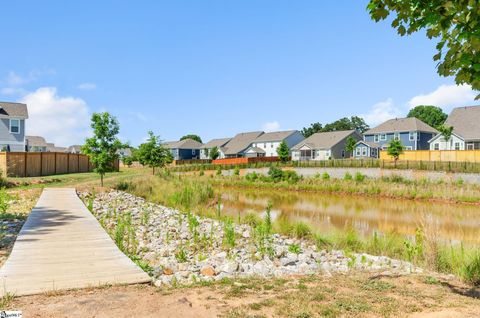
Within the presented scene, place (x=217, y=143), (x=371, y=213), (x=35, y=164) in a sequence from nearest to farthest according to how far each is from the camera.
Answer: (x=371, y=213), (x=35, y=164), (x=217, y=143)

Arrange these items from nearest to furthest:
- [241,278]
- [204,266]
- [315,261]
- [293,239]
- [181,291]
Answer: [181,291] → [241,278] → [204,266] → [315,261] → [293,239]

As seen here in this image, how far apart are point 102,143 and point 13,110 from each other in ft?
73.9

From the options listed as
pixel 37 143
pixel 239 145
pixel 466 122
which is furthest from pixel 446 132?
pixel 37 143

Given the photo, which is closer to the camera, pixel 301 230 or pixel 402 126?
pixel 301 230

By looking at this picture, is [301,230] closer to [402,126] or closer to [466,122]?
[466,122]

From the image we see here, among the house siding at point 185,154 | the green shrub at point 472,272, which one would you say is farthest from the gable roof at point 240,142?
the green shrub at point 472,272

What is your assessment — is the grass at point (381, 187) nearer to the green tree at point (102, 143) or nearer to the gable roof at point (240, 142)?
the green tree at point (102, 143)

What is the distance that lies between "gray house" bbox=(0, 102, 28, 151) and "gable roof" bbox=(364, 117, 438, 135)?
164ft

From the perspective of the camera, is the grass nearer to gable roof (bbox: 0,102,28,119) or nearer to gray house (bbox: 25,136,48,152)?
gable roof (bbox: 0,102,28,119)

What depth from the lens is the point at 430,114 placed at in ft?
311

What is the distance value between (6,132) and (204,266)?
3613cm

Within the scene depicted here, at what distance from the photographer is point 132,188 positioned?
21688 millimetres

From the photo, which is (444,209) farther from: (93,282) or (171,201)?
(93,282)

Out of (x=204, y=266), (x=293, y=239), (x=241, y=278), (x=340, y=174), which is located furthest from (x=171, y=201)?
(x=340, y=174)
